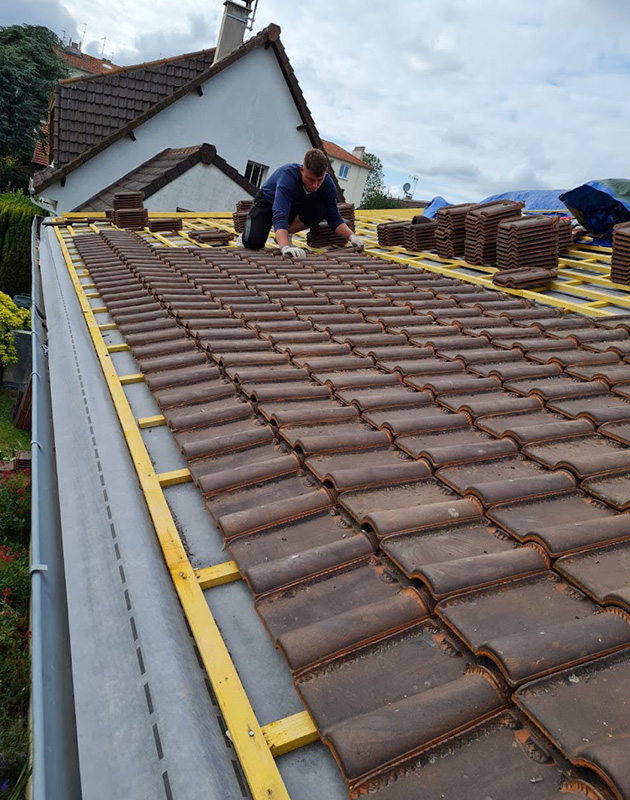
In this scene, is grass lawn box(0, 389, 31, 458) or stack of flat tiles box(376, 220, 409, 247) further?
grass lawn box(0, 389, 31, 458)

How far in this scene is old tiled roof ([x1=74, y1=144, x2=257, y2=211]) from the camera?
14.5 metres

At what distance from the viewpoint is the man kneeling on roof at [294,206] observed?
24.0ft

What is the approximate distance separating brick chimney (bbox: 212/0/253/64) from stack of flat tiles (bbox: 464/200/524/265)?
1637 cm

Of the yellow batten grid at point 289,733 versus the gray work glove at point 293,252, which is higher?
the gray work glove at point 293,252

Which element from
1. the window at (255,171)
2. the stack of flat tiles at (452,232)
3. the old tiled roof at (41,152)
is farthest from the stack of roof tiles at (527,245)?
the old tiled roof at (41,152)

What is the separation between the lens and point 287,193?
748 cm

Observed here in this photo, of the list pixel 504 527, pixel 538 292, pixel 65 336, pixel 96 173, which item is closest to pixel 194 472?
pixel 504 527

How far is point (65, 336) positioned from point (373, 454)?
3.13m

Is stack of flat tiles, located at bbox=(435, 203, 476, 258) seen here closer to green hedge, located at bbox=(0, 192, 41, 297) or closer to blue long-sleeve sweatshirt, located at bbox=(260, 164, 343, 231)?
blue long-sleeve sweatshirt, located at bbox=(260, 164, 343, 231)

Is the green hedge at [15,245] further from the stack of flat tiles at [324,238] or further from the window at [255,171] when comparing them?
the stack of flat tiles at [324,238]

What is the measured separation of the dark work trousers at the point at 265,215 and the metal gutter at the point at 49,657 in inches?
219

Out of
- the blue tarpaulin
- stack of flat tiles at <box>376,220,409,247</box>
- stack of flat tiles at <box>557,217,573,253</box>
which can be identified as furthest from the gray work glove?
the blue tarpaulin

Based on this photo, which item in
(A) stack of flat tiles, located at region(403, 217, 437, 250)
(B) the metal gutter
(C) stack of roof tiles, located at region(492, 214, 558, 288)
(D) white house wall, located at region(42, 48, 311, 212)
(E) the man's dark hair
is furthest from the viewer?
(D) white house wall, located at region(42, 48, 311, 212)

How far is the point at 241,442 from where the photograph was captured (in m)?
2.69
